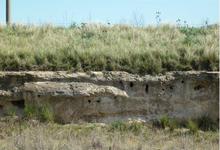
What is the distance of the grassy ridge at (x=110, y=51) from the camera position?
41.9ft

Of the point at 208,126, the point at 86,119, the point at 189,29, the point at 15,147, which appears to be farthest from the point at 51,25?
the point at 15,147

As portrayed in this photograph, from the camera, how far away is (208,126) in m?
12.3

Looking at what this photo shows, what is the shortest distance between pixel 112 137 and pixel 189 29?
7.35 metres

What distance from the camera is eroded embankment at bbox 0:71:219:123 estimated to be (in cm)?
1196

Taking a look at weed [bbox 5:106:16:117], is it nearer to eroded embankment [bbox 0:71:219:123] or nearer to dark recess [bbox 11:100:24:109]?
eroded embankment [bbox 0:71:219:123]

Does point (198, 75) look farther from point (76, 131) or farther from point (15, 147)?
point (15, 147)

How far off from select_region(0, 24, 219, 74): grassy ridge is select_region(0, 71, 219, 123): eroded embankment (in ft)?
1.32

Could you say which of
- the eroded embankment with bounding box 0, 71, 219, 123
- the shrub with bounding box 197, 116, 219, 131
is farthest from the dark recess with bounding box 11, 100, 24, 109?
the shrub with bounding box 197, 116, 219, 131

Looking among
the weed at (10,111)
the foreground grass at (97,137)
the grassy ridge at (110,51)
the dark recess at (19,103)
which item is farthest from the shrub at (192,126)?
the weed at (10,111)

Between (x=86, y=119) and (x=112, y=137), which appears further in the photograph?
(x=86, y=119)

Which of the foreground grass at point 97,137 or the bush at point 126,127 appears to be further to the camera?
the bush at point 126,127

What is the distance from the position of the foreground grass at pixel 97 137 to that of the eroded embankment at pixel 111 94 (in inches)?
19.6

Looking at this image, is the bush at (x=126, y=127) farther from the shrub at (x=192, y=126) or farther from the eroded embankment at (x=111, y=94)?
the shrub at (x=192, y=126)

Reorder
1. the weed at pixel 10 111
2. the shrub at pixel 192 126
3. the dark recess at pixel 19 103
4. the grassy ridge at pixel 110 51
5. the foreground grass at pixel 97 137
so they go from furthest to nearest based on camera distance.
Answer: the grassy ridge at pixel 110 51
the dark recess at pixel 19 103
the shrub at pixel 192 126
the weed at pixel 10 111
the foreground grass at pixel 97 137
